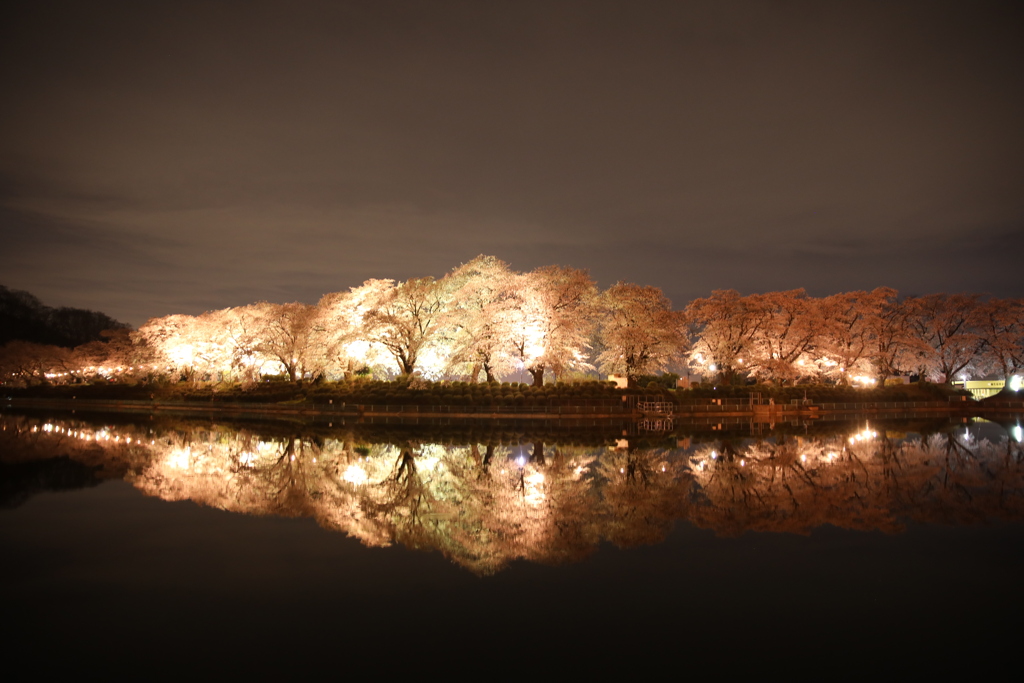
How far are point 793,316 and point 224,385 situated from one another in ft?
173

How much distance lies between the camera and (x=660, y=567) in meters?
9.17

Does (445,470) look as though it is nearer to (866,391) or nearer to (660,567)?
(660,567)

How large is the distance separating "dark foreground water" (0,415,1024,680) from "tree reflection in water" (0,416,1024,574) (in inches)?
4.2

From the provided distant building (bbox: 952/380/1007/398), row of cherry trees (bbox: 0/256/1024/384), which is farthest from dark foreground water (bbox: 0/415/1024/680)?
distant building (bbox: 952/380/1007/398)

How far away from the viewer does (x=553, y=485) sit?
51.4 feet

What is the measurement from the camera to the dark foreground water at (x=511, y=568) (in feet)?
21.4

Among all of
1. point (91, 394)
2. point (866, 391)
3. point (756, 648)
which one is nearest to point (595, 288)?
point (866, 391)

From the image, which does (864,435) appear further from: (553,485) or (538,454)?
(553,485)

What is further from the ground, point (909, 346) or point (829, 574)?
point (909, 346)

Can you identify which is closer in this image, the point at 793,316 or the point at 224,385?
the point at 793,316

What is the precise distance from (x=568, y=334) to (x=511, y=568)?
34586 millimetres

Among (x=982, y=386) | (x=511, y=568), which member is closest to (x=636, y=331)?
(x=511, y=568)

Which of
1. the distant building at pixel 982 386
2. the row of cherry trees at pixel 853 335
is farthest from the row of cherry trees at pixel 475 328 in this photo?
the distant building at pixel 982 386

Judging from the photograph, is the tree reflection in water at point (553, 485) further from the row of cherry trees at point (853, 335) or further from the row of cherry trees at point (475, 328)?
the row of cherry trees at point (853, 335)
